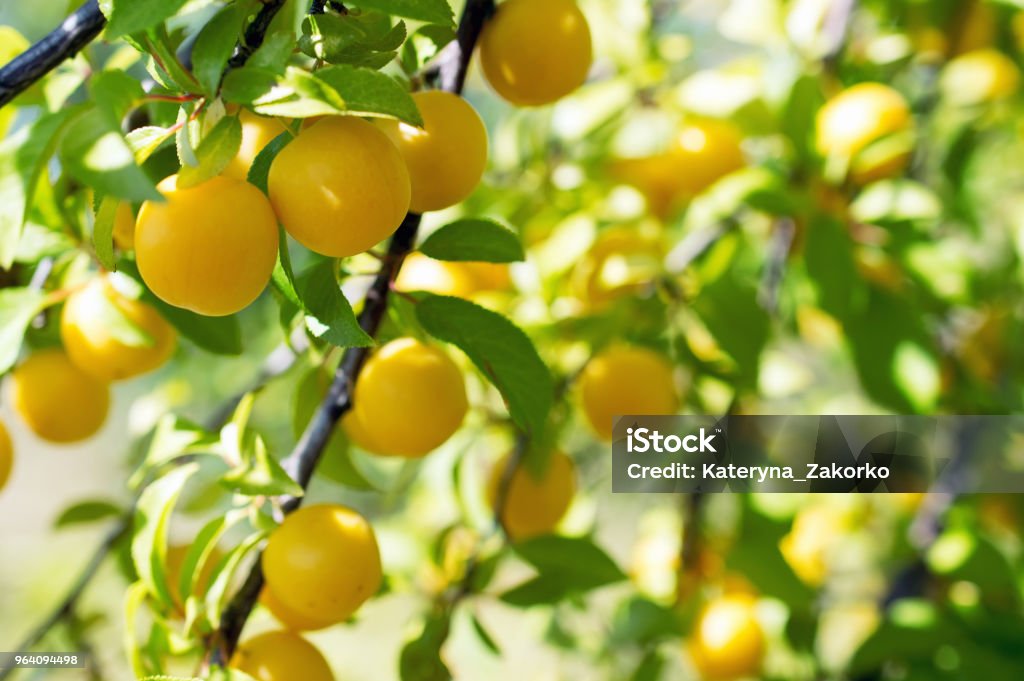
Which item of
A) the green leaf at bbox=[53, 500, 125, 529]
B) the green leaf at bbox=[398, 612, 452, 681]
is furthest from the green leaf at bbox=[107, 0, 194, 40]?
the green leaf at bbox=[53, 500, 125, 529]

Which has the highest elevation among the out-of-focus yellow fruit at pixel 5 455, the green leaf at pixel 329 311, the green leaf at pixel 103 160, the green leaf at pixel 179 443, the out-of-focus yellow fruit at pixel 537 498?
the green leaf at pixel 103 160

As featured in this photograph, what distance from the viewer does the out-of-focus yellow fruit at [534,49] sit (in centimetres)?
58

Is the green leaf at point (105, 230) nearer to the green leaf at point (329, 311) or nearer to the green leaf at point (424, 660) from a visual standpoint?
the green leaf at point (329, 311)

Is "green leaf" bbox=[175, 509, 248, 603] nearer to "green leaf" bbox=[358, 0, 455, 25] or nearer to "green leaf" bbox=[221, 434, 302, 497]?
"green leaf" bbox=[221, 434, 302, 497]

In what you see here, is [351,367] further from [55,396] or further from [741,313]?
[741,313]

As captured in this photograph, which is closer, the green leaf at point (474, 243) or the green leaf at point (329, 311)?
the green leaf at point (329, 311)

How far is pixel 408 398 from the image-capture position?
1.94 ft

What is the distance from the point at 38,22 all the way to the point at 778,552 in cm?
128

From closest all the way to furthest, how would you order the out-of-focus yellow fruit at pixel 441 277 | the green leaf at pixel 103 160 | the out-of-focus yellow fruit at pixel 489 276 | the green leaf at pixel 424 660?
the green leaf at pixel 103 160 < the green leaf at pixel 424 660 < the out-of-focus yellow fruit at pixel 441 277 < the out-of-focus yellow fruit at pixel 489 276

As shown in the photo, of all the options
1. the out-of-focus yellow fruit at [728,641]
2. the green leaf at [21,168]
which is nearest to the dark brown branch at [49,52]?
the green leaf at [21,168]

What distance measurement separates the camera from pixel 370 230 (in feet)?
1.43

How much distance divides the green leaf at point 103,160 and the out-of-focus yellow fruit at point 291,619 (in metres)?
0.32

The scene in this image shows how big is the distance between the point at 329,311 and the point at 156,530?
9.9 inches

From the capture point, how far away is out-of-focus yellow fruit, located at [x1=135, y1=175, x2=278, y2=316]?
0.42 metres
